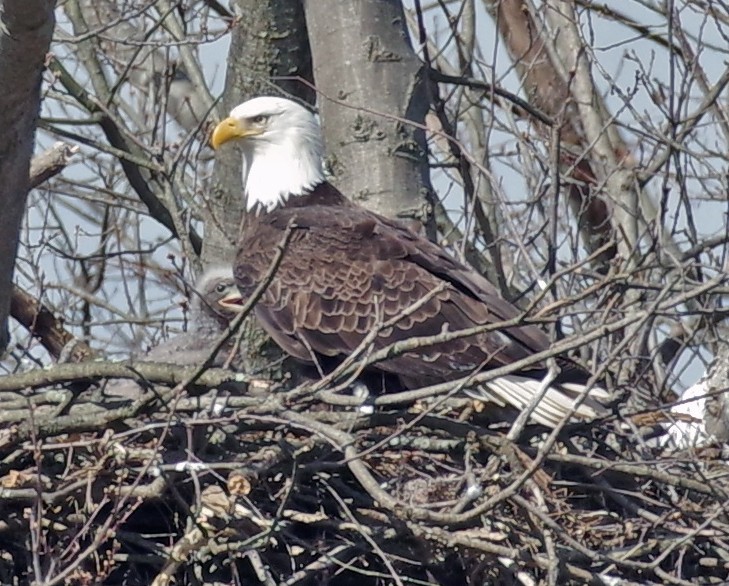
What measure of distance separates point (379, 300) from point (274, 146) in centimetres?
133

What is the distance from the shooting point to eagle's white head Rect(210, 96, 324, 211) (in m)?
7.01

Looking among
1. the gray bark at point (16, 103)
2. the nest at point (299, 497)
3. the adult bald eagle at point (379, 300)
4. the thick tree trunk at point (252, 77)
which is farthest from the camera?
the thick tree trunk at point (252, 77)

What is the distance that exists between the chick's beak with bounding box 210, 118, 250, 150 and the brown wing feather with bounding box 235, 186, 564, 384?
60 centimetres

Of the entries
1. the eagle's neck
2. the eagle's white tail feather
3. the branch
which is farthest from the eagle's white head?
the eagle's white tail feather

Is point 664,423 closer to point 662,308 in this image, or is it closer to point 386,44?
point 662,308

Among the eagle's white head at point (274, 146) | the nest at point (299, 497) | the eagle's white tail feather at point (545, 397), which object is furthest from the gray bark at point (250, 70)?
the nest at point (299, 497)

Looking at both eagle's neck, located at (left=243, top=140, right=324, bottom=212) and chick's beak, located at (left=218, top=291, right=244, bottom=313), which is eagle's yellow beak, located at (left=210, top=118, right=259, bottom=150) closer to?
eagle's neck, located at (left=243, top=140, right=324, bottom=212)

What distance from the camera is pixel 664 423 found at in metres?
5.98

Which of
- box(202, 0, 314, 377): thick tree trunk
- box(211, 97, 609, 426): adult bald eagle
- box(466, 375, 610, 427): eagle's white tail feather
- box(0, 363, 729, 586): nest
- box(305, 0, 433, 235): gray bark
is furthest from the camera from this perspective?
box(202, 0, 314, 377): thick tree trunk

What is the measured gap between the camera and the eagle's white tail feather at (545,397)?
18.4 ft

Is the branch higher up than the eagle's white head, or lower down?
lower down

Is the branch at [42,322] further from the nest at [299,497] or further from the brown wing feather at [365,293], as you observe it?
the nest at [299,497]

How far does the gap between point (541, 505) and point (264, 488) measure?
82cm

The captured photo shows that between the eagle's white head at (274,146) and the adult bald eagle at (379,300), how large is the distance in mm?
214
